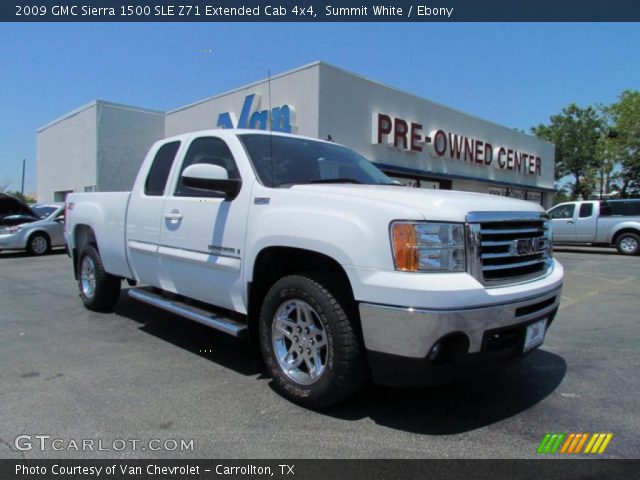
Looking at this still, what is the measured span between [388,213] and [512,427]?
1.58m

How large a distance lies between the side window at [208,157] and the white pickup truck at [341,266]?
0.01 m

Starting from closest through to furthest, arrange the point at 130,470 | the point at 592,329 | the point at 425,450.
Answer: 1. the point at 130,470
2. the point at 425,450
3. the point at 592,329

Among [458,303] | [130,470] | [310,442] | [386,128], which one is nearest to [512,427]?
[458,303]

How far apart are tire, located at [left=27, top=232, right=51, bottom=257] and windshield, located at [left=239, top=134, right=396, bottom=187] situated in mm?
12685

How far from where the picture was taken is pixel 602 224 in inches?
663

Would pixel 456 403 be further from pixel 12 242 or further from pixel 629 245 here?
pixel 629 245

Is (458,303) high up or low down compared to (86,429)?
up

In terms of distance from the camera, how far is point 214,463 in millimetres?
2666

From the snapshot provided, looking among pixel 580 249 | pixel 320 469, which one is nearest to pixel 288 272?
pixel 320 469

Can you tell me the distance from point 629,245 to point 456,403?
15.8m

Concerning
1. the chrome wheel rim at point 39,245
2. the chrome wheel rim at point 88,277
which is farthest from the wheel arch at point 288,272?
the chrome wheel rim at point 39,245

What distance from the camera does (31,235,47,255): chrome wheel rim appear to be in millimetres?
14297

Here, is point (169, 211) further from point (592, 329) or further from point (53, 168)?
point (53, 168)

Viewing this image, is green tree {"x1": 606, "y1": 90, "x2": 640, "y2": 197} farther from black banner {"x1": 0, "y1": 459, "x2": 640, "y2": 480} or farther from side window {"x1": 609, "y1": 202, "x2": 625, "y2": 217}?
black banner {"x1": 0, "y1": 459, "x2": 640, "y2": 480}
